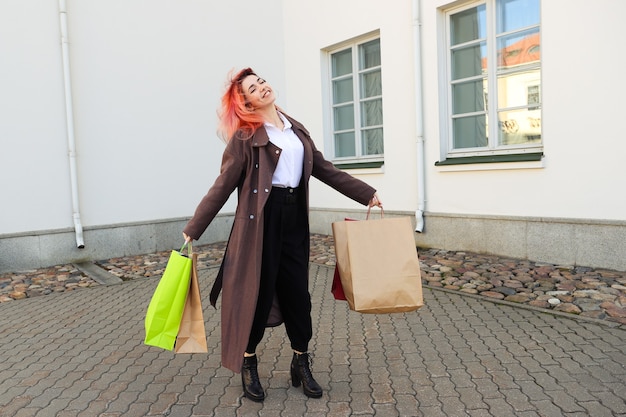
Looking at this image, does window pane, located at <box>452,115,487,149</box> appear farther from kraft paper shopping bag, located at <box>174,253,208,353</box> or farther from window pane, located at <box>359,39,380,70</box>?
kraft paper shopping bag, located at <box>174,253,208,353</box>

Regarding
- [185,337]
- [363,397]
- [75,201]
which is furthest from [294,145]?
[75,201]

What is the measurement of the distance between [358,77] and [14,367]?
21.7 feet

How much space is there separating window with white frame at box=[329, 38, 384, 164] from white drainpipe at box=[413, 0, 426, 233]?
1.10 m

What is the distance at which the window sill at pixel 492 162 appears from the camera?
20.4 ft

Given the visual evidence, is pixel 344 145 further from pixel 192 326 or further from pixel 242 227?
pixel 192 326

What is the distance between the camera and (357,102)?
8891mm

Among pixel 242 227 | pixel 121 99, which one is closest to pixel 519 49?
pixel 242 227

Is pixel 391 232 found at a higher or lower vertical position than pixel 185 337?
higher

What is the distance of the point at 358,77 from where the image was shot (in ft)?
29.1

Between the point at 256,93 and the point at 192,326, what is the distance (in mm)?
1320

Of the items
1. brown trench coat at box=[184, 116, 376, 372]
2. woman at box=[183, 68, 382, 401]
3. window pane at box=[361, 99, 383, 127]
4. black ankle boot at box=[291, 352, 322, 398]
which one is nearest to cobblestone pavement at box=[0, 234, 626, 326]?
window pane at box=[361, 99, 383, 127]

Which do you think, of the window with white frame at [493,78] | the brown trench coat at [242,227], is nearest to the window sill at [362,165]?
the window with white frame at [493,78]

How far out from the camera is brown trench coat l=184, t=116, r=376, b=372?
295 centimetres

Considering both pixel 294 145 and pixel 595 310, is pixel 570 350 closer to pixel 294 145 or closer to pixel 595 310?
pixel 595 310
